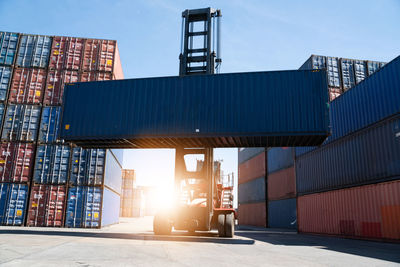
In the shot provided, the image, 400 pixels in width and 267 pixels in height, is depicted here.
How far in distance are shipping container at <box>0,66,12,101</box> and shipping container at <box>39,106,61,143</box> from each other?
266cm

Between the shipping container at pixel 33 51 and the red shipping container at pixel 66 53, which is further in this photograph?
the red shipping container at pixel 66 53

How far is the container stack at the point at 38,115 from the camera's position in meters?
17.8

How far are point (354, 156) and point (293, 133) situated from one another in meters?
4.31

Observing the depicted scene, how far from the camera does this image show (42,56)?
20078 mm

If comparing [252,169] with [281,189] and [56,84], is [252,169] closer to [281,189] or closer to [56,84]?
[281,189]

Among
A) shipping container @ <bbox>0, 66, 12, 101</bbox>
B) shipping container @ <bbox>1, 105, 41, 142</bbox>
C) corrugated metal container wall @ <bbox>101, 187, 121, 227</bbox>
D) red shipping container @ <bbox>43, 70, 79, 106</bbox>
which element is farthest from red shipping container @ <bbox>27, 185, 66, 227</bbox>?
shipping container @ <bbox>0, 66, 12, 101</bbox>

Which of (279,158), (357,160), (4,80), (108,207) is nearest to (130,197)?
(279,158)

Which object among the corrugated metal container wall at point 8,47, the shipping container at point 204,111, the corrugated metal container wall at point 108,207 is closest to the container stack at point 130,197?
the corrugated metal container wall at point 108,207

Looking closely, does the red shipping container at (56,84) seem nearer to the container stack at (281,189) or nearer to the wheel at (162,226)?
the wheel at (162,226)

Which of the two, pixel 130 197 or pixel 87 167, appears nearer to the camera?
pixel 87 167

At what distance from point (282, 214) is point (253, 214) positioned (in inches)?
293

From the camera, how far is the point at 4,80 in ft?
63.1

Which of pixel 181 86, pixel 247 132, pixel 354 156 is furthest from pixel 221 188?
pixel 354 156

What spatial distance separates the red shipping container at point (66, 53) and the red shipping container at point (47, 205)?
25.6 feet
